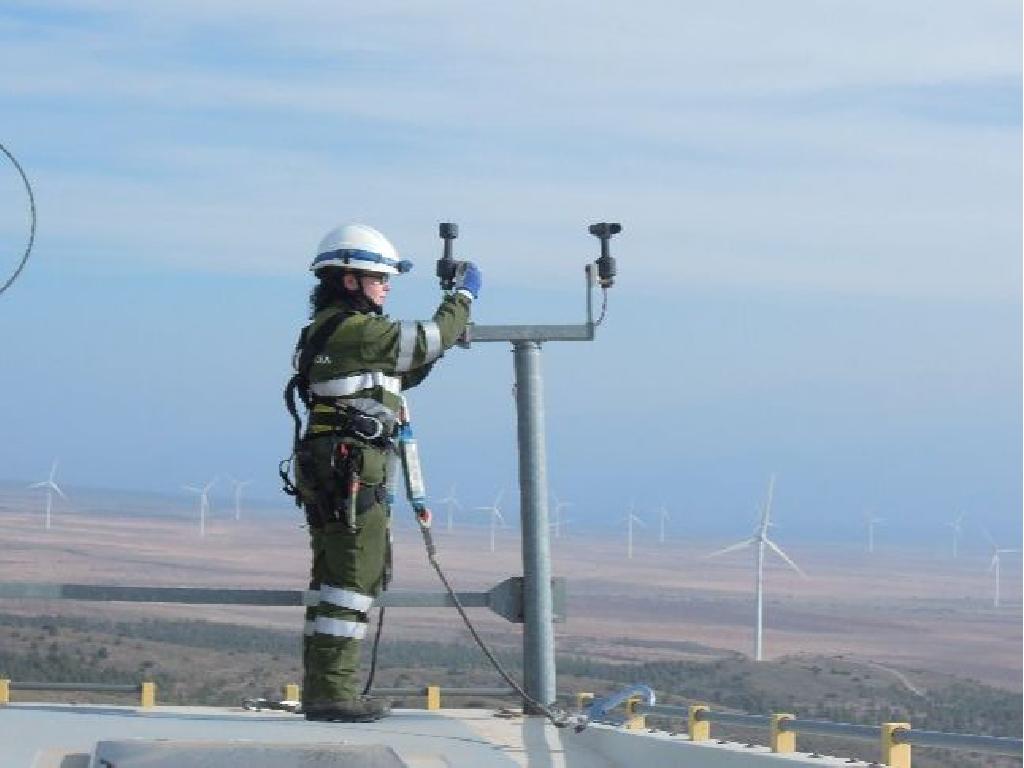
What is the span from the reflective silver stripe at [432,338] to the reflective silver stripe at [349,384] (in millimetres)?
234

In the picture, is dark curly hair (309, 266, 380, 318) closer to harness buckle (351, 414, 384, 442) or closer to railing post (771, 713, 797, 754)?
harness buckle (351, 414, 384, 442)

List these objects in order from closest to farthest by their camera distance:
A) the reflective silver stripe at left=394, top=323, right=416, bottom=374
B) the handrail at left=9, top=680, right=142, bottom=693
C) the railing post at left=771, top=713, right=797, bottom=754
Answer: the railing post at left=771, top=713, right=797, bottom=754 < the reflective silver stripe at left=394, top=323, right=416, bottom=374 < the handrail at left=9, top=680, right=142, bottom=693

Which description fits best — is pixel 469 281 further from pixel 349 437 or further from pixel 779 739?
pixel 779 739

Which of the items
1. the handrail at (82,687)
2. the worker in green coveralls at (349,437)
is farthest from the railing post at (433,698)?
the handrail at (82,687)

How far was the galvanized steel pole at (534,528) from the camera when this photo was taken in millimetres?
9578

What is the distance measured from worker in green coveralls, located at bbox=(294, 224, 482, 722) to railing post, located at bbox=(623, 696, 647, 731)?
3.45 ft

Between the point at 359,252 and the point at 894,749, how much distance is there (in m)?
3.12

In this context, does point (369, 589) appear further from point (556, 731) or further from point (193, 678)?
point (193, 678)

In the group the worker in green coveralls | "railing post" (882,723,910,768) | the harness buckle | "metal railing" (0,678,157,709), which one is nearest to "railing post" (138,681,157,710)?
"metal railing" (0,678,157,709)

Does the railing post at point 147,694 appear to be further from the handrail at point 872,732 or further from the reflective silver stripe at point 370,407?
the handrail at point 872,732

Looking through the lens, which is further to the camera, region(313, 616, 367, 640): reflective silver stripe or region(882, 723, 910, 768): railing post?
region(313, 616, 367, 640): reflective silver stripe

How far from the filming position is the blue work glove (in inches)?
356

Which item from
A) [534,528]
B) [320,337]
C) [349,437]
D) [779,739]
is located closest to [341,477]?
[349,437]

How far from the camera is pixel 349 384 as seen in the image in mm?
8523
